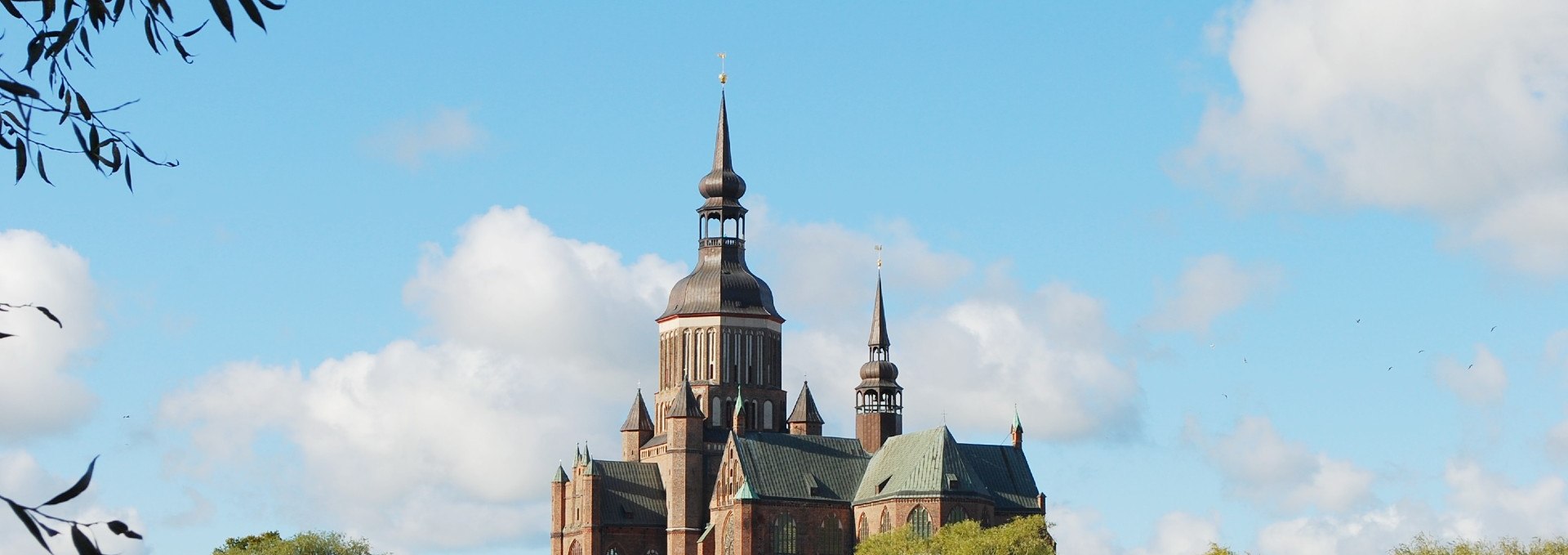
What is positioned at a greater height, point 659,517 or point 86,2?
point 659,517

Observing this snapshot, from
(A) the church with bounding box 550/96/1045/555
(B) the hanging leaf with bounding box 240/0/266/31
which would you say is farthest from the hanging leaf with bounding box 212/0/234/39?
(A) the church with bounding box 550/96/1045/555

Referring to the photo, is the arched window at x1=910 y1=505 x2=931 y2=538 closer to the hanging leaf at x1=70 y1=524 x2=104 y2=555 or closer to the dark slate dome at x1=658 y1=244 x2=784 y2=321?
the dark slate dome at x1=658 y1=244 x2=784 y2=321

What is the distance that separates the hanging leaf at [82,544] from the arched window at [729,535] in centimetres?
11215

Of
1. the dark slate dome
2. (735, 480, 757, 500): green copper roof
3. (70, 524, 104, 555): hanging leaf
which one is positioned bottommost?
(70, 524, 104, 555): hanging leaf

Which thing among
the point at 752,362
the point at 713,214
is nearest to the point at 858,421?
the point at 752,362

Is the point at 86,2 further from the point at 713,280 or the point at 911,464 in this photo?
the point at 713,280

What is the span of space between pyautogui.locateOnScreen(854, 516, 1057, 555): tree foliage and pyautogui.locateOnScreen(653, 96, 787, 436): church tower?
2382 cm

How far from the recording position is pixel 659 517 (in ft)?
436

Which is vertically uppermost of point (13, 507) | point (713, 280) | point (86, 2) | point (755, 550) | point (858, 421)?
point (713, 280)

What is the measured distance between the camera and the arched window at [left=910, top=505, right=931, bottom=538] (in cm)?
12106

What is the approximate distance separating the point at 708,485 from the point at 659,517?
350 cm

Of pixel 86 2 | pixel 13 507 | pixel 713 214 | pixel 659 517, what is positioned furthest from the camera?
pixel 713 214

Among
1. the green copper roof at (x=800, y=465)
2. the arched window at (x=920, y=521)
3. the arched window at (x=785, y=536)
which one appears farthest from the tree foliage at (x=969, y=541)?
the green copper roof at (x=800, y=465)

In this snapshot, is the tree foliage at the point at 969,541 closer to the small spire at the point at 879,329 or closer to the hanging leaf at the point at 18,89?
the small spire at the point at 879,329
